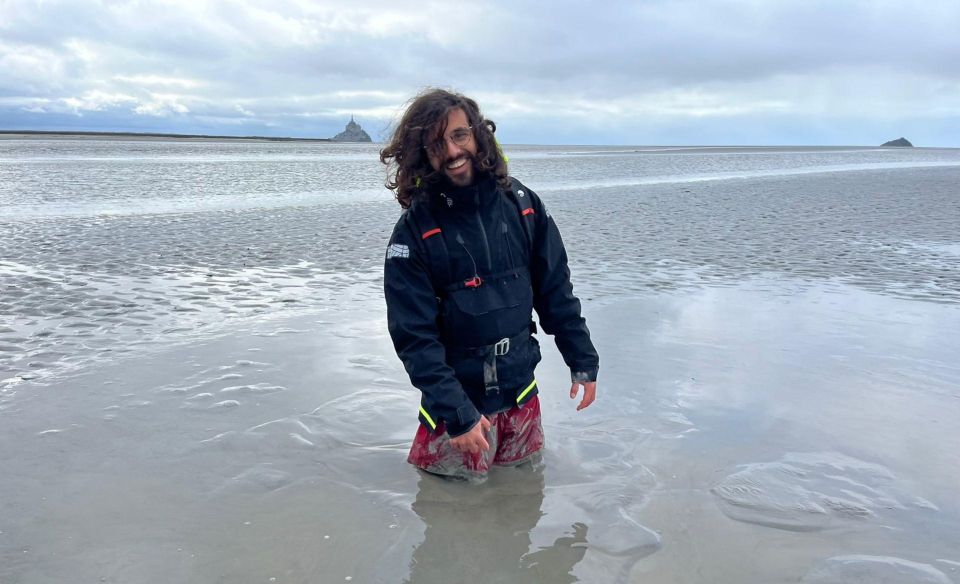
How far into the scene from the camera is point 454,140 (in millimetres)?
3459

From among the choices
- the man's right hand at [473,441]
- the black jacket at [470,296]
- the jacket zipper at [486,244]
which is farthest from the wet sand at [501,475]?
the jacket zipper at [486,244]

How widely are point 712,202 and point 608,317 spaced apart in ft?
41.9

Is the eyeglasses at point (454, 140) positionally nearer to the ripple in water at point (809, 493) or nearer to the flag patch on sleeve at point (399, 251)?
the flag patch on sleeve at point (399, 251)

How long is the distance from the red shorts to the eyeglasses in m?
1.34

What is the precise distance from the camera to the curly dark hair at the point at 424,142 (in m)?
3.45

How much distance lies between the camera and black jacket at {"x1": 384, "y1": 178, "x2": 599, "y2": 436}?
3.35m

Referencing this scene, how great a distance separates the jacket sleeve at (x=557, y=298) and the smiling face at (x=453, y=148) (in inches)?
17.1

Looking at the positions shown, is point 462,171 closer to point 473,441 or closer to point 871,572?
point 473,441

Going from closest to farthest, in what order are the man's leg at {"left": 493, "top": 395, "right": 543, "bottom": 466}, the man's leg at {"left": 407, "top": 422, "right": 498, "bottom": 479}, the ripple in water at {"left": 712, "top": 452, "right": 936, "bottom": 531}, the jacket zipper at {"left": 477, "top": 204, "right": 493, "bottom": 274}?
the ripple in water at {"left": 712, "top": 452, "right": 936, "bottom": 531}
the jacket zipper at {"left": 477, "top": 204, "right": 493, "bottom": 274}
the man's leg at {"left": 407, "top": 422, "right": 498, "bottom": 479}
the man's leg at {"left": 493, "top": 395, "right": 543, "bottom": 466}

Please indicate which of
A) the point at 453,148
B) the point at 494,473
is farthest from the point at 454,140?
the point at 494,473

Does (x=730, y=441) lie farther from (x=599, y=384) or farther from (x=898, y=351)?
(x=898, y=351)

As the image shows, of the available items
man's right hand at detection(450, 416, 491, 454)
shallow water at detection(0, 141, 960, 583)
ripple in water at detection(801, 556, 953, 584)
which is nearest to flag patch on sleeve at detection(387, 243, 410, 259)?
man's right hand at detection(450, 416, 491, 454)

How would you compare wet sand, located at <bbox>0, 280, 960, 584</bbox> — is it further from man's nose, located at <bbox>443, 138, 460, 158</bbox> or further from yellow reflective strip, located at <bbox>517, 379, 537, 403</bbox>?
man's nose, located at <bbox>443, 138, 460, 158</bbox>

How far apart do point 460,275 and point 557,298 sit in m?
0.62
